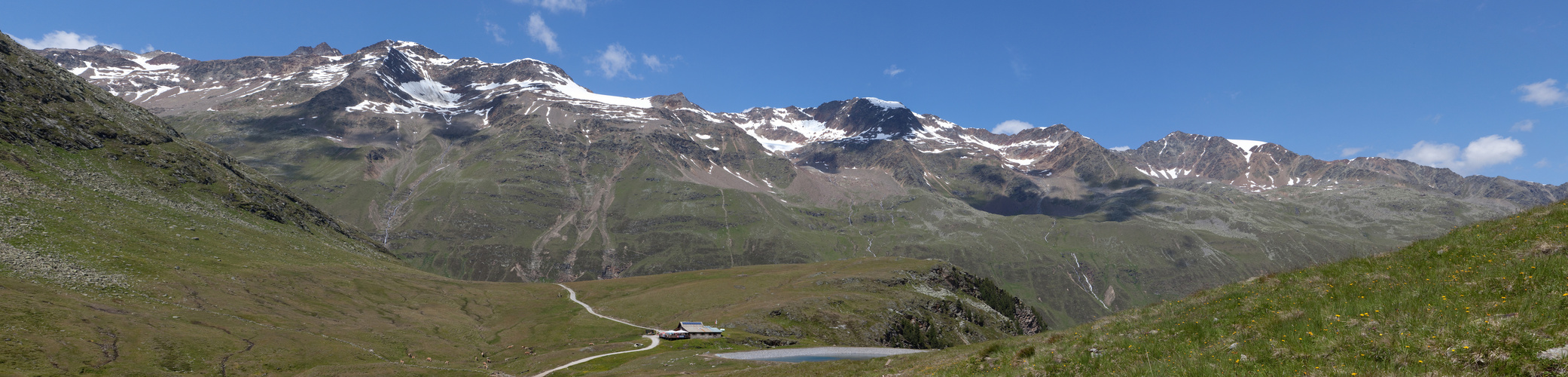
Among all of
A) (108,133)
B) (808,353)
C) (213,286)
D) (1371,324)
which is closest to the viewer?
(1371,324)

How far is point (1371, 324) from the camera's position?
482 inches

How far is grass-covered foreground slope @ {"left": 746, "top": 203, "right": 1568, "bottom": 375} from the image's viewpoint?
385 inches

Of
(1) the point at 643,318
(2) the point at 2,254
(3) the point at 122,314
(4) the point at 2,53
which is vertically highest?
(4) the point at 2,53

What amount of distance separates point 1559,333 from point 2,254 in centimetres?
12594

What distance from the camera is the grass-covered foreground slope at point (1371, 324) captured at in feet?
32.1

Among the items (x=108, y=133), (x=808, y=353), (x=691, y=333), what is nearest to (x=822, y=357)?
(x=808, y=353)

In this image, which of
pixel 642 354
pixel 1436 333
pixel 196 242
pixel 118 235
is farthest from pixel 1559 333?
pixel 196 242

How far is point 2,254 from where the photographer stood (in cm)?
6931

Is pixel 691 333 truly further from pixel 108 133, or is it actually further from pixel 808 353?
pixel 108 133

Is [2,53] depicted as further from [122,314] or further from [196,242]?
[122,314]

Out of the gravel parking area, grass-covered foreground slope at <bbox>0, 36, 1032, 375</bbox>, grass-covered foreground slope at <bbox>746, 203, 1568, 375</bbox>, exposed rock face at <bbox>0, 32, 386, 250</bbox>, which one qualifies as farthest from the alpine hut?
exposed rock face at <bbox>0, 32, 386, 250</bbox>

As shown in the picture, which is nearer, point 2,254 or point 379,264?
point 2,254

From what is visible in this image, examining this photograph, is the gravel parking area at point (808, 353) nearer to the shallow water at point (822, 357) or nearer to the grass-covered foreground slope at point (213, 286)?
the shallow water at point (822, 357)

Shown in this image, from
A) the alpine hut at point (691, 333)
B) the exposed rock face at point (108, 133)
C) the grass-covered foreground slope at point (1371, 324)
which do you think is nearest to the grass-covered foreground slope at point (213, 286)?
the exposed rock face at point (108, 133)
